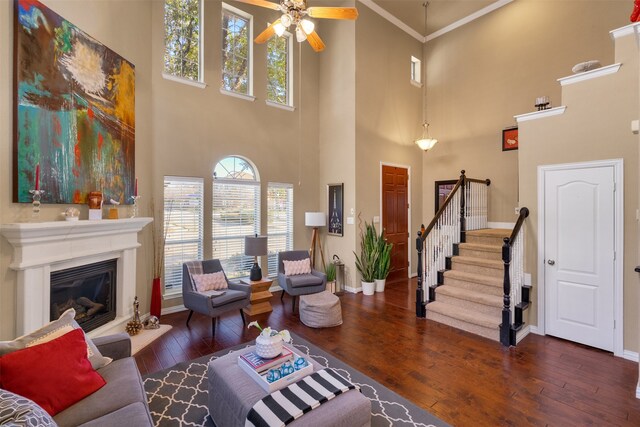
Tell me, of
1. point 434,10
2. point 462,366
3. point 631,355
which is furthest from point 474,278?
point 434,10

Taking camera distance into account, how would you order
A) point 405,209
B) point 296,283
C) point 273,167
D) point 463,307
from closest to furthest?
point 463,307 < point 296,283 < point 273,167 < point 405,209

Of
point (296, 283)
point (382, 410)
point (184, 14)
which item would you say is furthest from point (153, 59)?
point (382, 410)

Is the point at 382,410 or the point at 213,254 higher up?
the point at 213,254

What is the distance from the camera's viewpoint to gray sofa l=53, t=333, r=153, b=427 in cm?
164

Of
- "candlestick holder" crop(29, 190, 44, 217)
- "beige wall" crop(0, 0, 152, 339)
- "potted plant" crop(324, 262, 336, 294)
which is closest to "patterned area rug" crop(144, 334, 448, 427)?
"beige wall" crop(0, 0, 152, 339)

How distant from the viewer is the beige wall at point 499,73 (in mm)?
4984

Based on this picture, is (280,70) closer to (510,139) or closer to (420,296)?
(510,139)

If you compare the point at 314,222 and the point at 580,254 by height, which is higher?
the point at 314,222

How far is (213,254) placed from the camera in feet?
16.7

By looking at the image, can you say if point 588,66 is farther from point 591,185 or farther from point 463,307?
point 463,307

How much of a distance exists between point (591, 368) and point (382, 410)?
2347 millimetres

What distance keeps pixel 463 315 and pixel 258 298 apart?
2.91 meters

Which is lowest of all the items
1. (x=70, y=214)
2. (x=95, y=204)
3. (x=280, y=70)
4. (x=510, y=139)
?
(x=70, y=214)

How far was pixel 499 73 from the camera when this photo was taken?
5.89m
